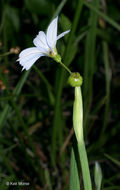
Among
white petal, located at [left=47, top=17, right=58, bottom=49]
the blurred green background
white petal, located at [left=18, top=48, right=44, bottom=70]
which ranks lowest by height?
white petal, located at [left=18, top=48, right=44, bottom=70]

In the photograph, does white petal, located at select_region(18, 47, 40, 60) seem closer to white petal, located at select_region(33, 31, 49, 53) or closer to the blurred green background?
white petal, located at select_region(33, 31, 49, 53)

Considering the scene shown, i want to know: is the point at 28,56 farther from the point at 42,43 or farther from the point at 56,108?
the point at 56,108

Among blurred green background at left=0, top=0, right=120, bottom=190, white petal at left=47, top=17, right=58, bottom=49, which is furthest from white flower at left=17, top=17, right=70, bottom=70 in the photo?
blurred green background at left=0, top=0, right=120, bottom=190

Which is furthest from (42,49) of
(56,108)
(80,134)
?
(56,108)

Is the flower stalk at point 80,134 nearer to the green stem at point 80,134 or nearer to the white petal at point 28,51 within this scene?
the green stem at point 80,134

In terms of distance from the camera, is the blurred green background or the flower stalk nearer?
the flower stalk

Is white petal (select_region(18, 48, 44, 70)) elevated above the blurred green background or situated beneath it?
situated beneath

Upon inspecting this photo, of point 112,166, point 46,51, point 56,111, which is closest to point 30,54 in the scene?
point 46,51
